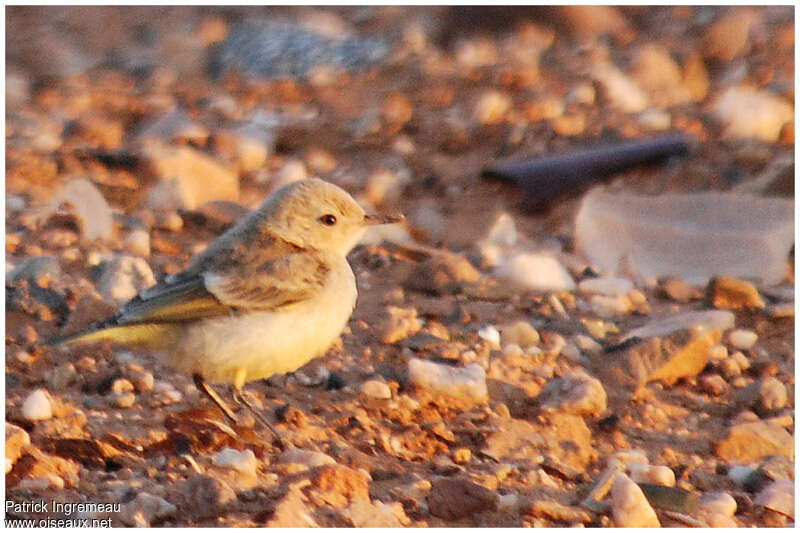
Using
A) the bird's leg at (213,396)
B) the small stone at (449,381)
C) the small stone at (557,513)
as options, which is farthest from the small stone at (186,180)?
the small stone at (557,513)

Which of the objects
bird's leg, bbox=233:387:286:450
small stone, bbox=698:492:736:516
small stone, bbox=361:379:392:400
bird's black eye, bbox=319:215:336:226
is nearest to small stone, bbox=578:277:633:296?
bird's black eye, bbox=319:215:336:226

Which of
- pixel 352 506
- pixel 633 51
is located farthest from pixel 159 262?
pixel 633 51

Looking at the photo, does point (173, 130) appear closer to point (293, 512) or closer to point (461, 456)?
point (461, 456)

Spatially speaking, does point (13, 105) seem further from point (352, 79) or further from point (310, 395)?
point (310, 395)

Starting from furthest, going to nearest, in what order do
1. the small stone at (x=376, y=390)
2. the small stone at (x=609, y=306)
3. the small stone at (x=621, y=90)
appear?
1. the small stone at (x=621, y=90)
2. the small stone at (x=609, y=306)
3. the small stone at (x=376, y=390)

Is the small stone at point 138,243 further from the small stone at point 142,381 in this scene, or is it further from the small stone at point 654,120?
the small stone at point 654,120
